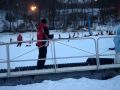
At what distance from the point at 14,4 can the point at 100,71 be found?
57.6 m

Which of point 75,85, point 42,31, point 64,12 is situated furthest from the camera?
point 64,12

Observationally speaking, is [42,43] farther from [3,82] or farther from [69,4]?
[69,4]

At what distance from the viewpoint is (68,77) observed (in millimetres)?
7871

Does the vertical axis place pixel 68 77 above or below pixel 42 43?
below

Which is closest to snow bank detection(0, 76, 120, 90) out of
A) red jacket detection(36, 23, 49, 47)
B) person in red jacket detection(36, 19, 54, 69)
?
person in red jacket detection(36, 19, 54, 69)

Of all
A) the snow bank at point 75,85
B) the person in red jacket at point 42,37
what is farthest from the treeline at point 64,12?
the snow bank at point 75,85

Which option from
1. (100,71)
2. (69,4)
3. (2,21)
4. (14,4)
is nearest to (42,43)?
(100,71)

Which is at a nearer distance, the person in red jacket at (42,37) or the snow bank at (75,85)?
the snow bank at (75,85)

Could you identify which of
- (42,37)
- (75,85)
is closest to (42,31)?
(42,37)

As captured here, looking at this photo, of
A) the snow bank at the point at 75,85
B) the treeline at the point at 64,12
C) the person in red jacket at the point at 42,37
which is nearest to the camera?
the snow bank at the point at 75,85

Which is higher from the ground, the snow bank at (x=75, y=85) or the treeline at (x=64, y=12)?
Result: the treeline at (x=64, y=12)

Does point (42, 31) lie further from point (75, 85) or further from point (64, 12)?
point (64, 12)

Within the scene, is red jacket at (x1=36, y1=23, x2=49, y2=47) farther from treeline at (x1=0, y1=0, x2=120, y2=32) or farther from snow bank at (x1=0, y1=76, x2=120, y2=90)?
treeline at (x1=0, y1=0, x2=120, y2=32)

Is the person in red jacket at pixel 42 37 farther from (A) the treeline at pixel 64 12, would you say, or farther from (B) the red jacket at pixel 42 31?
(A) the treeline at pixel 64 12
